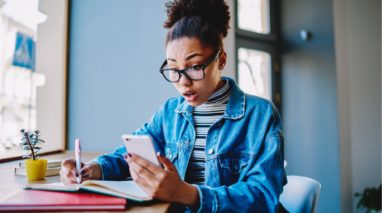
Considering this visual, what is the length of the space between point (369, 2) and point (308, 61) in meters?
0.79

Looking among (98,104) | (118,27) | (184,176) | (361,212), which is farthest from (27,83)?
(361,212)

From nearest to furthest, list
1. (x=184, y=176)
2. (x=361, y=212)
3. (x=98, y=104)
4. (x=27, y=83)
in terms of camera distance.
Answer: (x=184, y=176), (x=27, y=83), (x=98, y=104), (x=361, y=212)

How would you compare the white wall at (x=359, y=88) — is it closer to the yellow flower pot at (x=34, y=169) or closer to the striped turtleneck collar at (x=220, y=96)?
the striped turtleneck collar at (x=220, y=96)

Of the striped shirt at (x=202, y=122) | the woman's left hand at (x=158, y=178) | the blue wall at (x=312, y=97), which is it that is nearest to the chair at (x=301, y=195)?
the striped shirt at (x=202, y=122)

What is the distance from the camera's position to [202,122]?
109 centimetres

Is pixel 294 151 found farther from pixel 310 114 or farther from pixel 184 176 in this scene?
pixel 184 176

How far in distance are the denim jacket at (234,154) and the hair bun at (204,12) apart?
0.67ft

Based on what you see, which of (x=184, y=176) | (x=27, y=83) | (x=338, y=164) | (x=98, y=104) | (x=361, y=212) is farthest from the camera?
(x=361, y=212)

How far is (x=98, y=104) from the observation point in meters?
1.95

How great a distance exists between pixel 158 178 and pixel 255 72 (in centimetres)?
211

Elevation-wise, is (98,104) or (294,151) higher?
(98,104)

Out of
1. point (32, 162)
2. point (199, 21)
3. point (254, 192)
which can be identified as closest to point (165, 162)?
point (254, 192)

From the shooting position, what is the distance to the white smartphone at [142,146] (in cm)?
67

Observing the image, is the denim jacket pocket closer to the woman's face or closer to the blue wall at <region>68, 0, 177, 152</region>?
the woman's face
